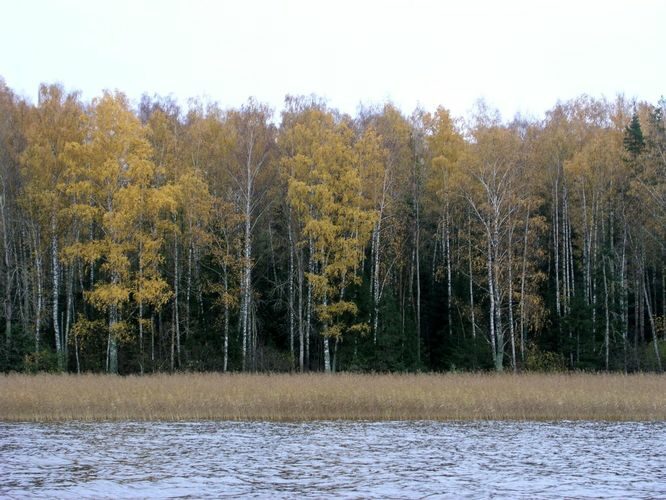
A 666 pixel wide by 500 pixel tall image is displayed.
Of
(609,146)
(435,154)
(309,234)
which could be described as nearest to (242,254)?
(309,234)

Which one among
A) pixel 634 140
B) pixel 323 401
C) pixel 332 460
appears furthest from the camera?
pixel 634 140

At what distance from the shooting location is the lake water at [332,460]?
1361cm

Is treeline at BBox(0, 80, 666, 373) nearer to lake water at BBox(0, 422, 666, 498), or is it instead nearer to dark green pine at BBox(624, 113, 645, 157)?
dark green pine at BBox(624, 113, 645, 157)

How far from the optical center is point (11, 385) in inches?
1024

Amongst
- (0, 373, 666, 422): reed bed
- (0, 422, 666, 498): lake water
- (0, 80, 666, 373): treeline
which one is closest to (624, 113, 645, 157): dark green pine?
(0, 80, 666, 373): treeline

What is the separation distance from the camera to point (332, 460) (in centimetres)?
1650

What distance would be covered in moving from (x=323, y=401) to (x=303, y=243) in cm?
1417

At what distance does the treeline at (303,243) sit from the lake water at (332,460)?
1504 centimetres

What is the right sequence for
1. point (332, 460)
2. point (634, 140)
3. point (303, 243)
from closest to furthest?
point (332, 460) < point (303, 243) < point (634, 140)

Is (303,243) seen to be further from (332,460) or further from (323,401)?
(332,460)

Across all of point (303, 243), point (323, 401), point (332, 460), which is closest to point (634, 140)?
point (303, 243)

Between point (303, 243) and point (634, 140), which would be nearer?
point (303, 243)

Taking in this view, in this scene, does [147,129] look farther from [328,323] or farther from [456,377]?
[456,377]

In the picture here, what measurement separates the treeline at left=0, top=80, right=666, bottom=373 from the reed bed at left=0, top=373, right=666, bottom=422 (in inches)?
373
